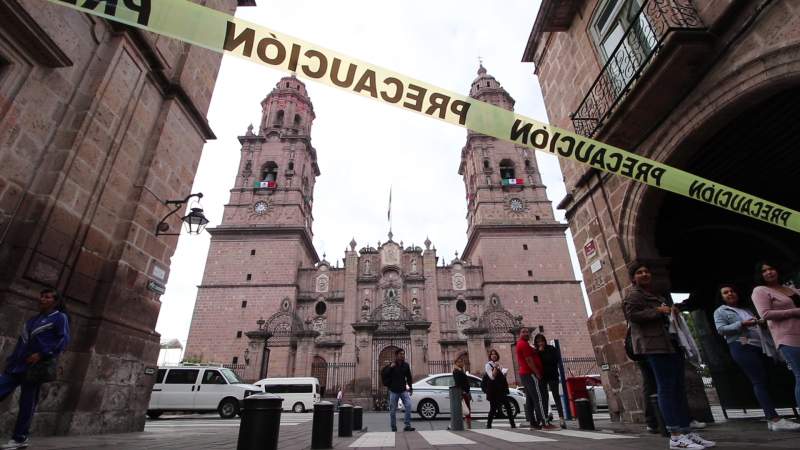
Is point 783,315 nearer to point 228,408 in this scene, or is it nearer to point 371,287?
point 228,408

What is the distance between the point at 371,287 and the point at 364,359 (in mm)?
7650

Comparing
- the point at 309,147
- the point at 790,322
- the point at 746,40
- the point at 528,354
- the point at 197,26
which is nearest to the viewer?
the point at 197,26

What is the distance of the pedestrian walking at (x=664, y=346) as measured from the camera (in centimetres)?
312

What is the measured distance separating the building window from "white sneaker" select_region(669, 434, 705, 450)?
5104 millimetres

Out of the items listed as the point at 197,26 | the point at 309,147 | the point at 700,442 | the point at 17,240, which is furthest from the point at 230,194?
the point at 700,442

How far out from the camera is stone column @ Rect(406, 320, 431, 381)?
21.5m

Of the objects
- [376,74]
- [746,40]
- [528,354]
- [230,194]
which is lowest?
[528,354]

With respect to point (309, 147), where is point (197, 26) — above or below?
below

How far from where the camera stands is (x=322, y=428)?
4113mm

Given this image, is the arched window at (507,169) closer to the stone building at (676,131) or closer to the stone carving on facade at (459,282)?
the stone carving on facade at (459,282)

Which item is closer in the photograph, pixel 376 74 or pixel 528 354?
pixel 376 74

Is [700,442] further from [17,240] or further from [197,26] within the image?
[17,240]

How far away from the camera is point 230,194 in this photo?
30.3 metres

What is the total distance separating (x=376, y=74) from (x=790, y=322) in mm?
4814
